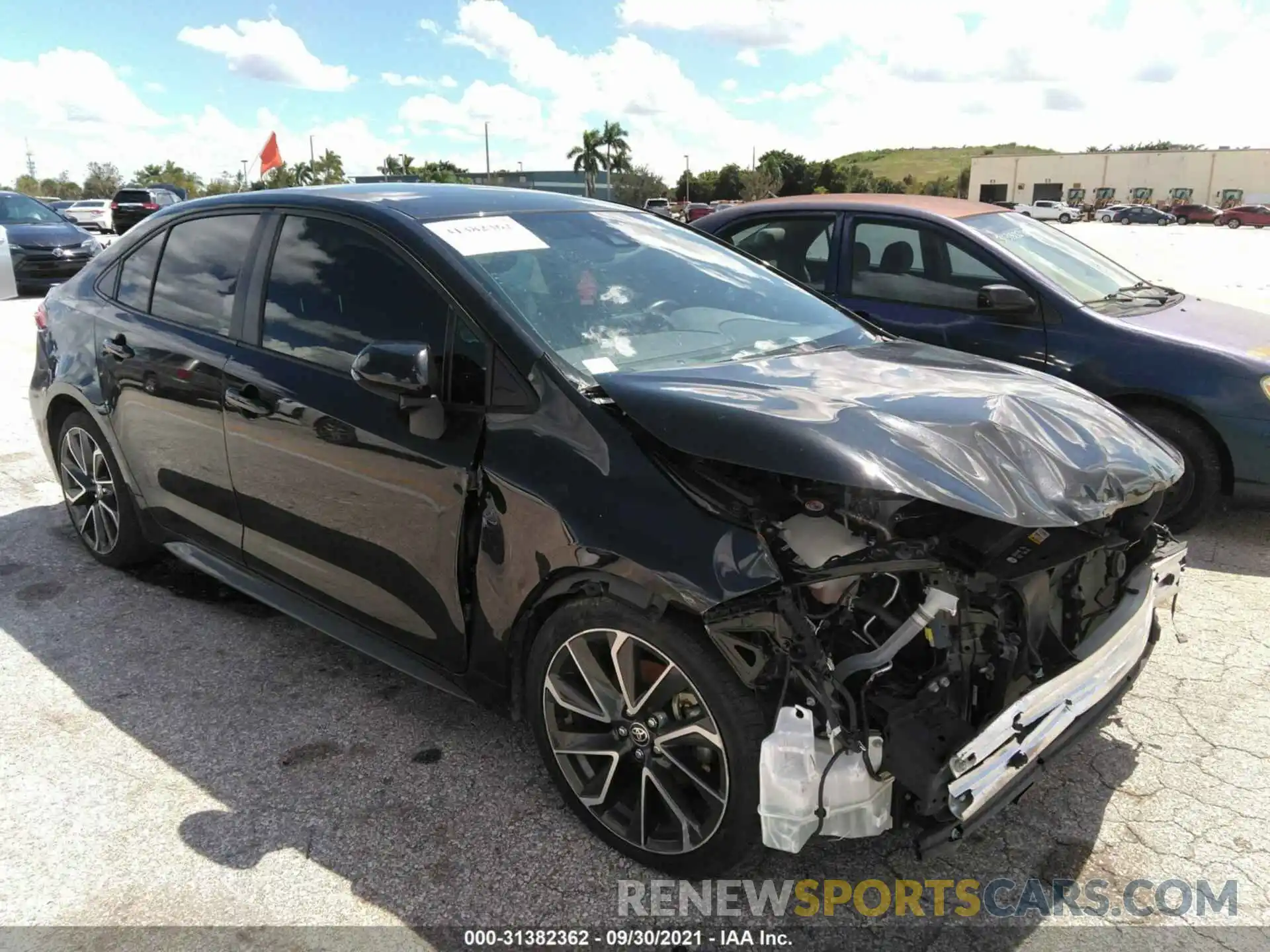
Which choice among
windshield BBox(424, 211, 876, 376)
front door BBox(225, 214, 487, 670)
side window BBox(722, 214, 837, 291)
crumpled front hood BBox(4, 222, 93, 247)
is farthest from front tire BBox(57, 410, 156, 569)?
crumpled front hood BBox(4, 222, 93, 247)

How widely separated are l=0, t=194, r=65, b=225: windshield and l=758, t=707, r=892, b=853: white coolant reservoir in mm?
16788

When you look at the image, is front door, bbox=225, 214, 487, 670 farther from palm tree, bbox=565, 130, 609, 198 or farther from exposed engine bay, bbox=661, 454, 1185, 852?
palm tree, bbox=565, 130, 609, 198

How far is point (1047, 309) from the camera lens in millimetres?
4977

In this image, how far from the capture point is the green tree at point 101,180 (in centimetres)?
7200

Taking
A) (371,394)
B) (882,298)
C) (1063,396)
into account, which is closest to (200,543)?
(371,394)

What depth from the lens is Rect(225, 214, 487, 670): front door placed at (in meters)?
2.70

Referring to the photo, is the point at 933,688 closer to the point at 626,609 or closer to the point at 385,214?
the point at 626,609

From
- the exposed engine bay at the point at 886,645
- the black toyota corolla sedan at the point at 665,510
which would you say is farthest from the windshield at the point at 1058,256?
the exposed engine bay at the point at 886,645

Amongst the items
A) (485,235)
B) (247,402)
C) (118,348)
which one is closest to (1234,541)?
(485,235)

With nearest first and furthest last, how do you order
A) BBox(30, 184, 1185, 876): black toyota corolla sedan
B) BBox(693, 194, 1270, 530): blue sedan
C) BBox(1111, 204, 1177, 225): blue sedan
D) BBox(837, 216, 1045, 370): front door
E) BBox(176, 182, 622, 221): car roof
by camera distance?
1. BBox(30, 184, 1185, 876): black toyota corolla sedan
2. BBox(176, 182, 622, 221): car roof
3. BBox(693, 194, 1270, 530): blue sedan
4. BBox(837, 216, 1045, 370): front door
5. BBox(1111, 204, 1177, 225): blue sedan

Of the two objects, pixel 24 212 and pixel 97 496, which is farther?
pixel 24 212

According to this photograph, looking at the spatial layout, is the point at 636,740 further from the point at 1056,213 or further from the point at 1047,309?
the point at 1056,213

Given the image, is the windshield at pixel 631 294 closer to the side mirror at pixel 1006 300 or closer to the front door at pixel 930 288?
the side mirror at pixel 1006 300
